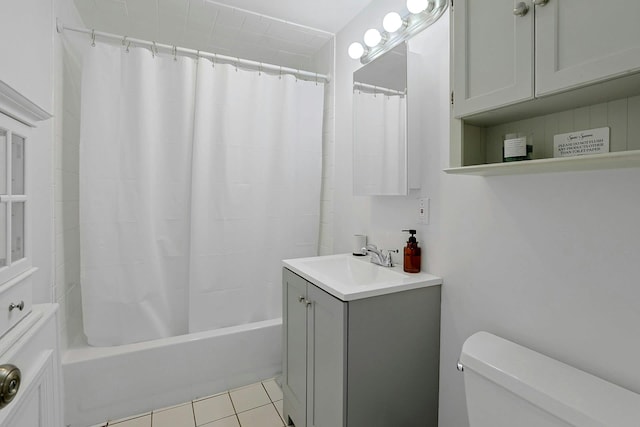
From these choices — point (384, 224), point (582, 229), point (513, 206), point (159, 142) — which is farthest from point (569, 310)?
point (159, 142)

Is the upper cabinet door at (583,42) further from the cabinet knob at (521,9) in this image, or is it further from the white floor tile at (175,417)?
the white floor tile at (175,417)

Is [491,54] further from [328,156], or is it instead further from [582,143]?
[328,156]

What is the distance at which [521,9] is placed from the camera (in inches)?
32.9

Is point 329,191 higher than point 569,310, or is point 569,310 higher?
point 329,191

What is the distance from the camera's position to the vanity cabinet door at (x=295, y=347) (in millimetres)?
1442

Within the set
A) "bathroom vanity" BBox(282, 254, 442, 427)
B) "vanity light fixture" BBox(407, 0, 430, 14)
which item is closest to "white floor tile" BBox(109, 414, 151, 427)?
"bathroom vanity" BBox(282, 254, 442, 427)

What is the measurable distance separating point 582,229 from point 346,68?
1675 millimetres

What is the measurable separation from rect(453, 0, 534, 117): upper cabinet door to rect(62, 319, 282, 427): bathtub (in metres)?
1.75

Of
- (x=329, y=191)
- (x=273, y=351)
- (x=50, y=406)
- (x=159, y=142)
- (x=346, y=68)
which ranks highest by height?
(x=346, y=68)

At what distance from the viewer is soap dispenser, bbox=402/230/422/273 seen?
1440 mm

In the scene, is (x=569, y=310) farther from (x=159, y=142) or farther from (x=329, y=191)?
(x=159, y=142)

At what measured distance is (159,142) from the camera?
1.86 metres

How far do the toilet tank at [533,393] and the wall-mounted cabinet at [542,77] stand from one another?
1.90 ft

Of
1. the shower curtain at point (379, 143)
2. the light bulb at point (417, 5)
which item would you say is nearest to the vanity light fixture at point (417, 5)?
the light bulb at point (417, 5)
